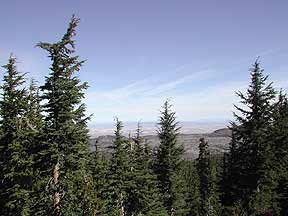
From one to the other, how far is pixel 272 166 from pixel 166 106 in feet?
47.8

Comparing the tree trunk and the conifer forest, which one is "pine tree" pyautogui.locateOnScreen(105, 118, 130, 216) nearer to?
the conifer forest

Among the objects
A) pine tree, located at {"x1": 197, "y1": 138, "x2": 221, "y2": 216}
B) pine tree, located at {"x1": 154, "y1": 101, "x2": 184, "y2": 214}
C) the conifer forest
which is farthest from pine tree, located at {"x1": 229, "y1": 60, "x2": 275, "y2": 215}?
pine tree, located at {"x1": 197, "y1": 138, "x2": 221, "y2": 216}

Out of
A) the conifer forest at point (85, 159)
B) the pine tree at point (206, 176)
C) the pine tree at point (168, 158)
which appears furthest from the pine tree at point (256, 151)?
the pine tree at point (206, 176)

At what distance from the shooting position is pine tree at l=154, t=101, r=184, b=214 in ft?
130

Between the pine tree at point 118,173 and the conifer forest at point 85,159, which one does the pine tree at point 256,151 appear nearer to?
the conifer forest at point 85,159

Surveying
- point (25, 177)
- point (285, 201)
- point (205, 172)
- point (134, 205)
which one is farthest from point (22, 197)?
point (205, 172)

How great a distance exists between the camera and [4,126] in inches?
1110

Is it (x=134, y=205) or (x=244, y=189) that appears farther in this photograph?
(x=134, y=205)

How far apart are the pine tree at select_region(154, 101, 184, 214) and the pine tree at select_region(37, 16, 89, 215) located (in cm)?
1787

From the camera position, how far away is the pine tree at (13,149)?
27141 mm

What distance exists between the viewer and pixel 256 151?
2897 centimetres

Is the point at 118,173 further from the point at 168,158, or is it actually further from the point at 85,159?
the point at 85,159

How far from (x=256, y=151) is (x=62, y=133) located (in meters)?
15.5

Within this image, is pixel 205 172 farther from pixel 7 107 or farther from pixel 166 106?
pixel 7 107
